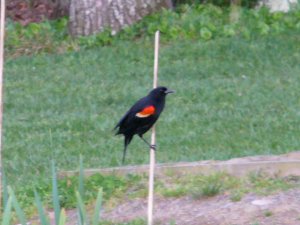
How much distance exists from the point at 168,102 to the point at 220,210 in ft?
14.8

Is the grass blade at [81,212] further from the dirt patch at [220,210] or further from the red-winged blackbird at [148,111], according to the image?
the dirt patch at [220,210]

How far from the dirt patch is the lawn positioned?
1020 millimetres

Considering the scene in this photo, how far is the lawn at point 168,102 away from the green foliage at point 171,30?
214mm

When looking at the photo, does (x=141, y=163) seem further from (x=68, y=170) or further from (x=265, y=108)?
(x=265, y=108)

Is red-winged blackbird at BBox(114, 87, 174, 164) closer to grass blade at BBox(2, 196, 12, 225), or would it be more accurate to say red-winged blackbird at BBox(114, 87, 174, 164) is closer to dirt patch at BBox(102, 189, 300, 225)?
dirt patch at BBox(102, 189, 300, 225)

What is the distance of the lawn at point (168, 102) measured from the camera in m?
8.36

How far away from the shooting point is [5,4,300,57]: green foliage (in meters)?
12.8

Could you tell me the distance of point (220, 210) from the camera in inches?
237

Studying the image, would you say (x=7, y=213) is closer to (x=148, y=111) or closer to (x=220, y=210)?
(x=148, y=111)

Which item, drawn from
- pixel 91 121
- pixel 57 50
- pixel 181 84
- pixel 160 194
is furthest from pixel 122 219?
pixel 57 50

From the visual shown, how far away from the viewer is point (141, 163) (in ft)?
25.6

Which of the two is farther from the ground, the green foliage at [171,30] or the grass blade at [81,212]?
the green foliage at [171,30]

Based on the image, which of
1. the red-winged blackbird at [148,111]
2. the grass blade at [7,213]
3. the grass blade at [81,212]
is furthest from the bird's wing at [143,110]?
the grass blade at [7,213]

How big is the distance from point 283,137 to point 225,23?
4725mm
